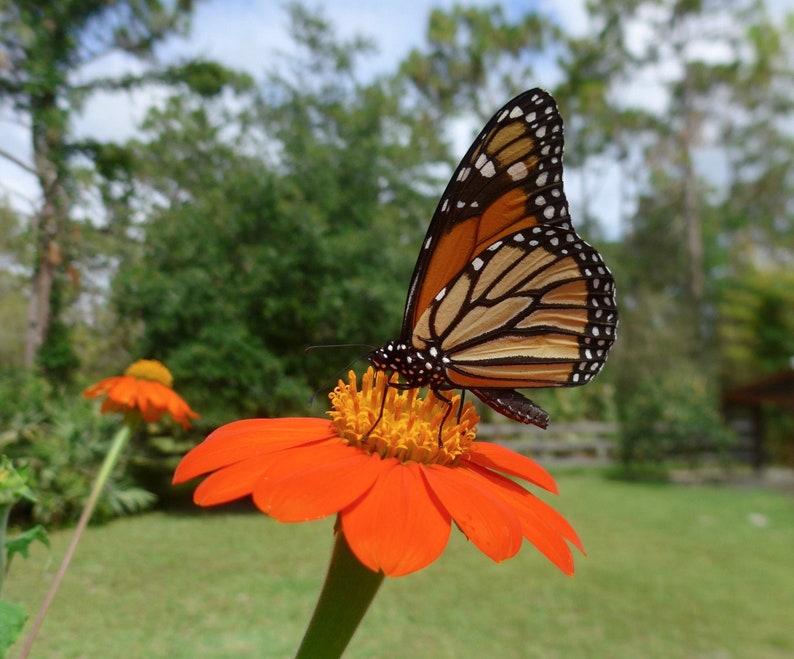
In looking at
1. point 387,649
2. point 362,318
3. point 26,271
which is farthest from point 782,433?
point 26,271

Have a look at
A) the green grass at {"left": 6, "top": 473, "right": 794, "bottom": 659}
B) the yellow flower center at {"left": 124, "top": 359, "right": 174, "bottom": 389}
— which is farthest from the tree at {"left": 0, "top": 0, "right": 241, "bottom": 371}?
the yellow flower center at {"left": 124, "top": 359, "right": 174, "bottom": 389}

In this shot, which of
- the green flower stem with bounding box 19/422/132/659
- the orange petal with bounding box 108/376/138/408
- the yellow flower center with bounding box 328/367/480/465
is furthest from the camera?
the orange petal with bounding box 108/376/138/408

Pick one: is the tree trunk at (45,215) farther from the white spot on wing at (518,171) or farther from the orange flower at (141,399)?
the white spot on wing at (518,171)

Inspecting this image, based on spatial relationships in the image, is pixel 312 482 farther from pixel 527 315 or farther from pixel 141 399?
pixel 141 399

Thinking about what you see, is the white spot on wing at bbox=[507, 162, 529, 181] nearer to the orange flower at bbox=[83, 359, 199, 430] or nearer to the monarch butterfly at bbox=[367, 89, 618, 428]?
the monarch butterfly at bbox=[367, 89, 618, 428]

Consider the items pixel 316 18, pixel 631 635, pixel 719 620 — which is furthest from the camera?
pixel 316 18

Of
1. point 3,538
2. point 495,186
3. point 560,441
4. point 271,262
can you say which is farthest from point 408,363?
point 560,441

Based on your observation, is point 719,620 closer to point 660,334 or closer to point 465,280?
point 465,280
